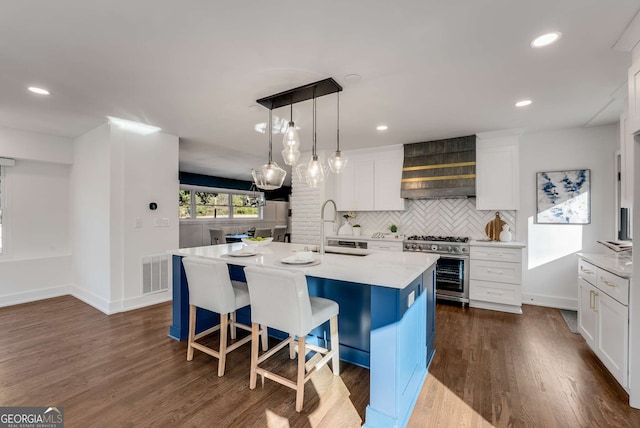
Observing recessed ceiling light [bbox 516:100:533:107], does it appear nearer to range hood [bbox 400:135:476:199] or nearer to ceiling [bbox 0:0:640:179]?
ceiling [bbox 0:0:640:179]

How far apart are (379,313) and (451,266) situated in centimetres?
276

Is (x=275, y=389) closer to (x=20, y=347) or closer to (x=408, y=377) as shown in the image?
(x=408, y=377)

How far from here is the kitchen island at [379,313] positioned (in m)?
1.75

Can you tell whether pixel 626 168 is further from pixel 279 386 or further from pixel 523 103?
pixel 279 386

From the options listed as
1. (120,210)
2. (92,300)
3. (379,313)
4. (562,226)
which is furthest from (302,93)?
(92,300)

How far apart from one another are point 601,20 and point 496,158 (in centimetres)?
254

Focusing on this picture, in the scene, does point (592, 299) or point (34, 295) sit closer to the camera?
point (592, 299)

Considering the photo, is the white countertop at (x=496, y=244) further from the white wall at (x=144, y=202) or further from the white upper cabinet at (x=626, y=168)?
the white wall at (x=144, y=202)

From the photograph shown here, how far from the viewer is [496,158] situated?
162 inches

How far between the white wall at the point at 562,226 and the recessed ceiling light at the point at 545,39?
8.68ft

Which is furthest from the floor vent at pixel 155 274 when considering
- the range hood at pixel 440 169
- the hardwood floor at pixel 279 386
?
the range hood at pixel 440 169

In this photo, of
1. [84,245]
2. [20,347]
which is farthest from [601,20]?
[84,245]

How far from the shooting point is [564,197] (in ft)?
13.0

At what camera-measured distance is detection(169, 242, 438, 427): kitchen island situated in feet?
5.73
